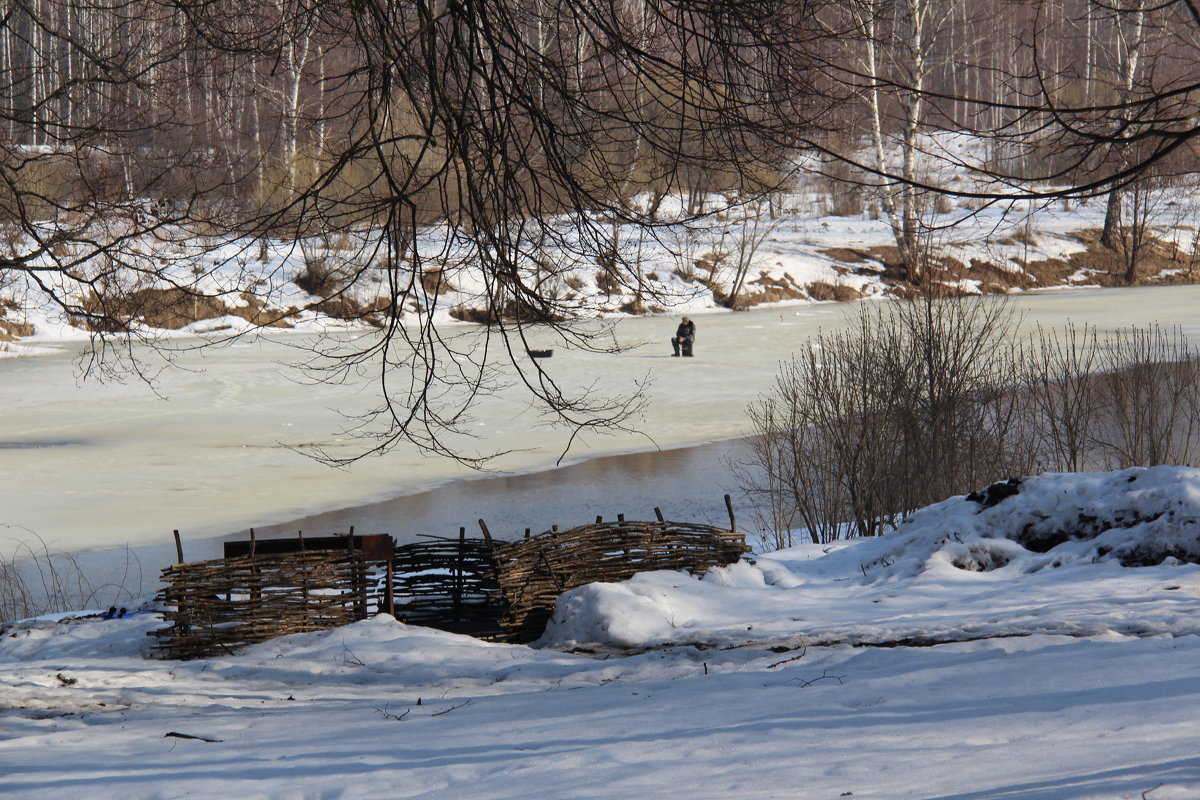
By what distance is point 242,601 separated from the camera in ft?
24.9

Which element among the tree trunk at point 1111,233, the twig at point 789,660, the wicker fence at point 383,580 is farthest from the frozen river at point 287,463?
the tree trunk at point 1111,233

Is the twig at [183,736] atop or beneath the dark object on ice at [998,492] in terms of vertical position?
beneath

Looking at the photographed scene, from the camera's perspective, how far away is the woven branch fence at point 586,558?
779 centimetres

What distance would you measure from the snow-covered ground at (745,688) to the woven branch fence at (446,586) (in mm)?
976

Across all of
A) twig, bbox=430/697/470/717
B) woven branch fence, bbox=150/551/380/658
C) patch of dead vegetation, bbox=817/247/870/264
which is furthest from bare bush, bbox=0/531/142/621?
patch of dead vegetation, bbox=817/247/870/264

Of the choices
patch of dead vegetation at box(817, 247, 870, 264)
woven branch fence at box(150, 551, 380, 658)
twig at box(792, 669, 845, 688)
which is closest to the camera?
twig at box(792, 669, 845, 688)

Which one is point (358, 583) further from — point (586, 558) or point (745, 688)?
point (745, 688)

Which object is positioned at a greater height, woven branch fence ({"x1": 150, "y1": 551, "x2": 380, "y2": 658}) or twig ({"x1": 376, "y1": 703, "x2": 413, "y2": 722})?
woven branch fence ({"x1": 150, "y1": 551, "x2": 380, "y2": 658})

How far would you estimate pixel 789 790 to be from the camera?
388cm

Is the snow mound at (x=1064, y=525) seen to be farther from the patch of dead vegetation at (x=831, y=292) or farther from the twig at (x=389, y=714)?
the patch of dead vegetation at (x=831, y=292)

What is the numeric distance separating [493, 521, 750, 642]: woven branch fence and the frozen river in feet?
15.6

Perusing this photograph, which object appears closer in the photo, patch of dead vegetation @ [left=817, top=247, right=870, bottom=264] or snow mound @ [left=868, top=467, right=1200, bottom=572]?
snow mound @ [left=868, top=467, right=1200, bottom=572]

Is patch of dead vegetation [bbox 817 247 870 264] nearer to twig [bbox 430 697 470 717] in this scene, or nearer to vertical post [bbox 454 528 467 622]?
vertical post [bbox 454 528 467 622]

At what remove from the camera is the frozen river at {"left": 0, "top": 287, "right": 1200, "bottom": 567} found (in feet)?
43.3
